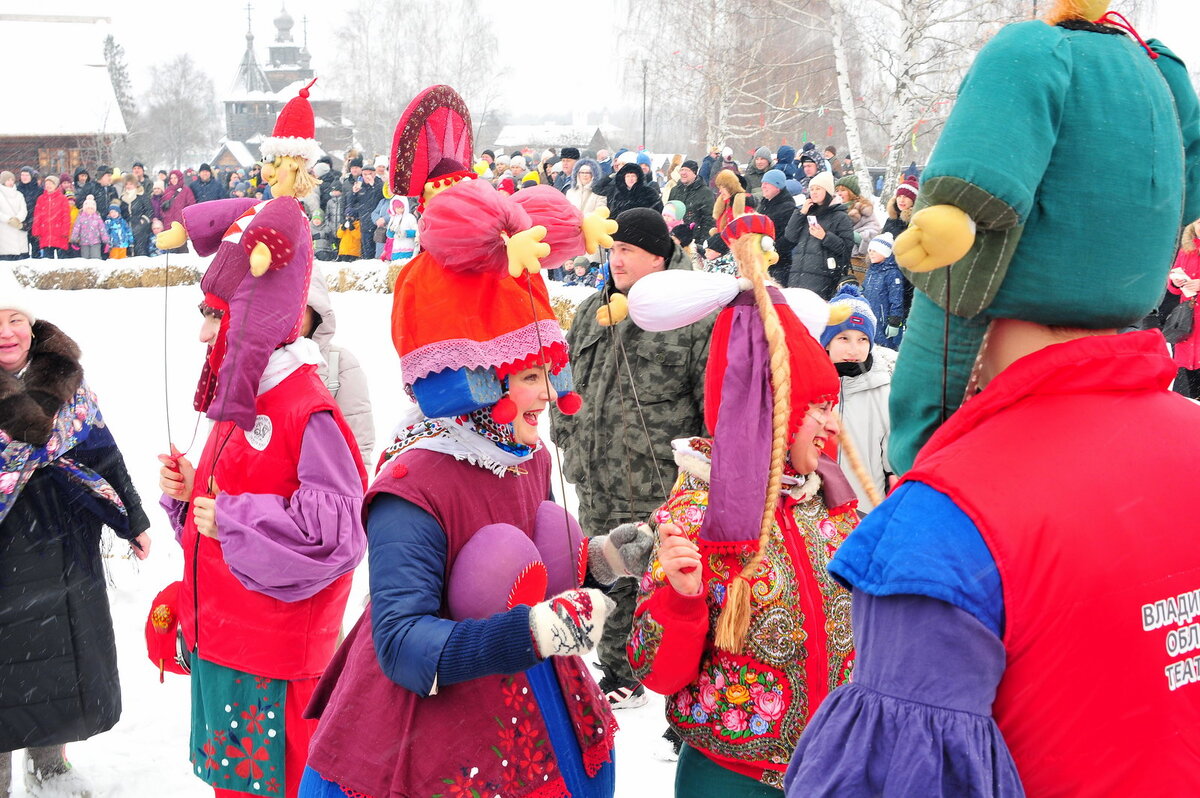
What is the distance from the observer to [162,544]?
710 centimetres

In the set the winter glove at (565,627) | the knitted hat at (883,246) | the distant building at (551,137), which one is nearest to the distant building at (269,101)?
the distant building at (551,137)

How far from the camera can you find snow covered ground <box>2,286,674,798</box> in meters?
4.42

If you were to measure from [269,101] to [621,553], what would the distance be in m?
89.2

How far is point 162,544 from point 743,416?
5.73 metres

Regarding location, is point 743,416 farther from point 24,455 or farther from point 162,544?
point 162,544

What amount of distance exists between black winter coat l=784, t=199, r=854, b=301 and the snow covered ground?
12.3 ft

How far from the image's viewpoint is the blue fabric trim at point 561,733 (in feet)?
7.74

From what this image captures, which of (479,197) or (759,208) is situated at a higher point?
(479,197)

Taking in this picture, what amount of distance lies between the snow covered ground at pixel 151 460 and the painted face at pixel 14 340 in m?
0.14

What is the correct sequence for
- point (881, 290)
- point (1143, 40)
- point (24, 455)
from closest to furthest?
1. point (1143, 40)
2. point (24, 455)
3. point (881, 290)

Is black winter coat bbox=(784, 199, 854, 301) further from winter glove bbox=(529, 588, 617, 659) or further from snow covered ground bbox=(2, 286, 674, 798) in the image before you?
winter glove bbox=(529, 588, 617, 659)

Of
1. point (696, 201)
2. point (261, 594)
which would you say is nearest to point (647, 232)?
point (261, 594)

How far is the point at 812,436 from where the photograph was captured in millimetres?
2600

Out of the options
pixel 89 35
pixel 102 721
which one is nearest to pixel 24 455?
pixel 102 721
